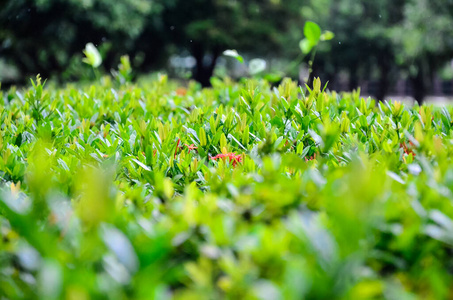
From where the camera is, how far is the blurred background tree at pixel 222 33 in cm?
1720

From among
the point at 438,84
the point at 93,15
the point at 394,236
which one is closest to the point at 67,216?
the point at 394,236

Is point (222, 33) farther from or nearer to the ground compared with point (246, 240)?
nearer to the ground

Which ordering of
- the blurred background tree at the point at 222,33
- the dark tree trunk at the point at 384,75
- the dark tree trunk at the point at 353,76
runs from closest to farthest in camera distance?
the blurred background tree at the point at 222,33
the dark tree trunk at the point at 384,75
the dark tree trunk at the point at 353,76

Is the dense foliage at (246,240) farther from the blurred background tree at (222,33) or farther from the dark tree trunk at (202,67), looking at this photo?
the dark tree trunk at (202,67)

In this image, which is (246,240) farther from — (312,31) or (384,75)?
(384,75)

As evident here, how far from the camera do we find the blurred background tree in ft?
56.4

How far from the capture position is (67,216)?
1.00 meters

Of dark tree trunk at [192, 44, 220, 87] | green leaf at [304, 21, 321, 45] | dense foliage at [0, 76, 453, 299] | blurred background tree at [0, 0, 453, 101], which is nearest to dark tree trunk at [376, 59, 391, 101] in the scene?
blurred background tree at [0, 0, 453, 101]

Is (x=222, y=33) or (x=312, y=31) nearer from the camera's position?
(x=312, y=31)

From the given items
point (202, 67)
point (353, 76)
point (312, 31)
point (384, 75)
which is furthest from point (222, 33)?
point (312, 31)

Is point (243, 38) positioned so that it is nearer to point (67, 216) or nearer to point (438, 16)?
point (438, 16)

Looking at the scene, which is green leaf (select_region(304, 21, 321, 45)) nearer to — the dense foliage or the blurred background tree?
the dense foliage

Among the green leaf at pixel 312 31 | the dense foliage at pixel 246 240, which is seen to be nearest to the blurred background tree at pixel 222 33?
the green leaf at pixel 312 31

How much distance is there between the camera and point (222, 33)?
21906 millimetres
